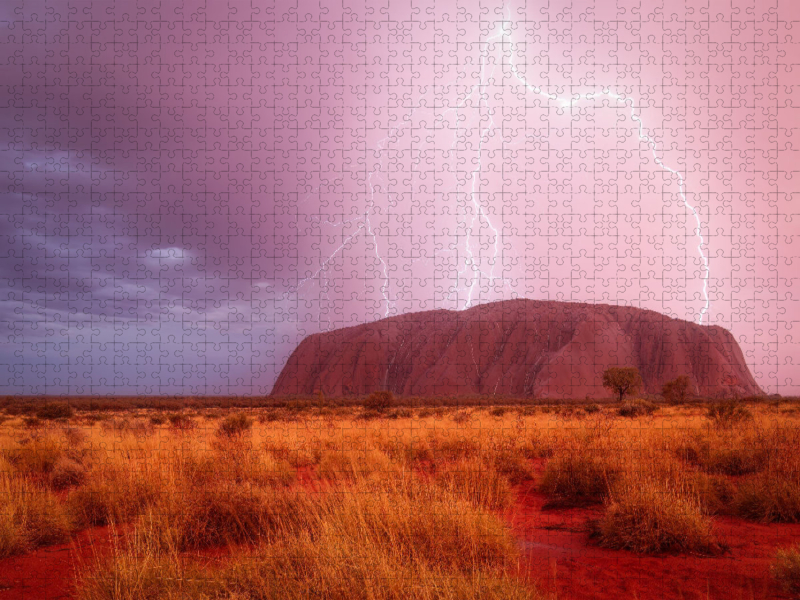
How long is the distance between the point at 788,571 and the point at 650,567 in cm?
131

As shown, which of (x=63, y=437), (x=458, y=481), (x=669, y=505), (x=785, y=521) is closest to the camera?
(x=669, y=505)

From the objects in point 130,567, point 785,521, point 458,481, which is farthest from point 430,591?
point 785,521

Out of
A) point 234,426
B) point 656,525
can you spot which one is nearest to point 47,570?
point 656,525

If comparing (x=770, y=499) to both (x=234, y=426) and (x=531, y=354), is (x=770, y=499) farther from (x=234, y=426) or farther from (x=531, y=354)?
(x=531, y=354)

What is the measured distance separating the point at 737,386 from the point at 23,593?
9852 cm

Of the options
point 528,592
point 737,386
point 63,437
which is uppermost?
point 528,592

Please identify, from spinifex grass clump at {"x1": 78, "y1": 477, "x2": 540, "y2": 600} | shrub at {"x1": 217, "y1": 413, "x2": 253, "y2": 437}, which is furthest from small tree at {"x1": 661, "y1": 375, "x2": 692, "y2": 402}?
spinifex grass clump at {"x1": 78, "y1": 477, "x2": 540, "y2": 600}

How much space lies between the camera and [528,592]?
414 cm

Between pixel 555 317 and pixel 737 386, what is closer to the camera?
pixel 737 386

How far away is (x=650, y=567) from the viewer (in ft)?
18.6

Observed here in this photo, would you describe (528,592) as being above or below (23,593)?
above

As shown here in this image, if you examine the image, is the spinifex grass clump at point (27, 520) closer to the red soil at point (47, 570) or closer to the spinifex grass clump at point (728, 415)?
the red soil at point (47, 570)

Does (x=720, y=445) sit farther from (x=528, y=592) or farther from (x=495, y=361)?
(x=495, y=361)

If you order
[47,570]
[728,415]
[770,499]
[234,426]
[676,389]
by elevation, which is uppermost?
[770,499]
